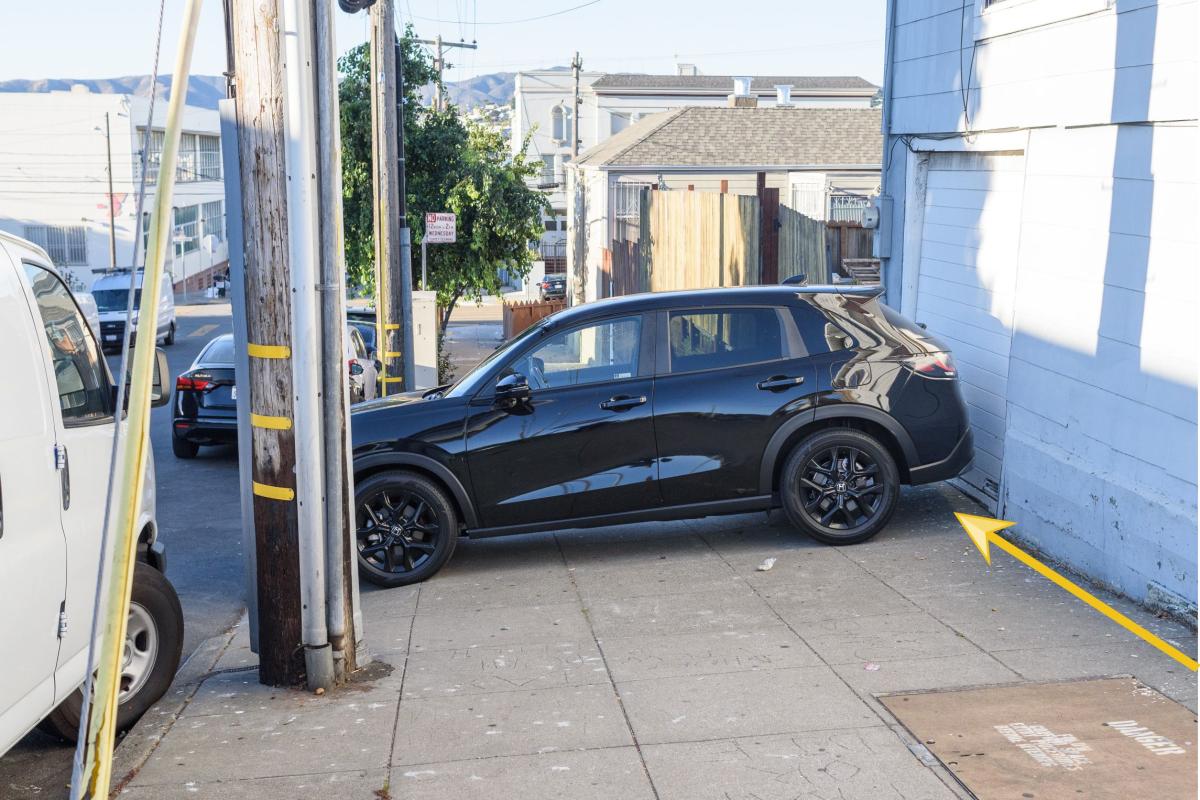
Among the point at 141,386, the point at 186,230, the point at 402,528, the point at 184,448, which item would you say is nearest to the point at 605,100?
the point at 186,230

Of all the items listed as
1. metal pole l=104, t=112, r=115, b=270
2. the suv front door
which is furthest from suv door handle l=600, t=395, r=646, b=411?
metal pole l=104, t=112, r=115, b=270

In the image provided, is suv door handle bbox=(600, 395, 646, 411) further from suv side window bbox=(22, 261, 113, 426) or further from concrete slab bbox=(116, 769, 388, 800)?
concrete slab bbox=(116, 769, 388, 800)

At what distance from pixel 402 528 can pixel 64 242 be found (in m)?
65.2

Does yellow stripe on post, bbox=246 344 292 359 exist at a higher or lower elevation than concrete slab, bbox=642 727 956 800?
higher

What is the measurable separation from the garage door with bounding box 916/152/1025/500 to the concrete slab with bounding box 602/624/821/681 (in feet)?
10.9

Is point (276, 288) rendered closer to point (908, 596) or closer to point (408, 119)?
point (908, 596)

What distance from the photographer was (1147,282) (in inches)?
272

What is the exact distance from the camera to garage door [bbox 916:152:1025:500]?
9.07m

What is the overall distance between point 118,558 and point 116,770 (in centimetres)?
179

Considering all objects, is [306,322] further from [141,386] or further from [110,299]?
[110,299]

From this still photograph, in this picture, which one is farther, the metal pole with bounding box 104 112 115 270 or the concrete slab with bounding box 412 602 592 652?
the metal pole with bounding box 104 112 115 270

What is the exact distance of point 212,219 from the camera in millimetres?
80875

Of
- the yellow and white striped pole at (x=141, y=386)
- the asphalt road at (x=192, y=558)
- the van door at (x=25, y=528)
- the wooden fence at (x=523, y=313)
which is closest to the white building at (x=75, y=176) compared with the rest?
the wooden fence at (x=523, y=313)

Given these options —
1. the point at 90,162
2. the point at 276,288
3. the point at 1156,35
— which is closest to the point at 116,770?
the point at 276,288
